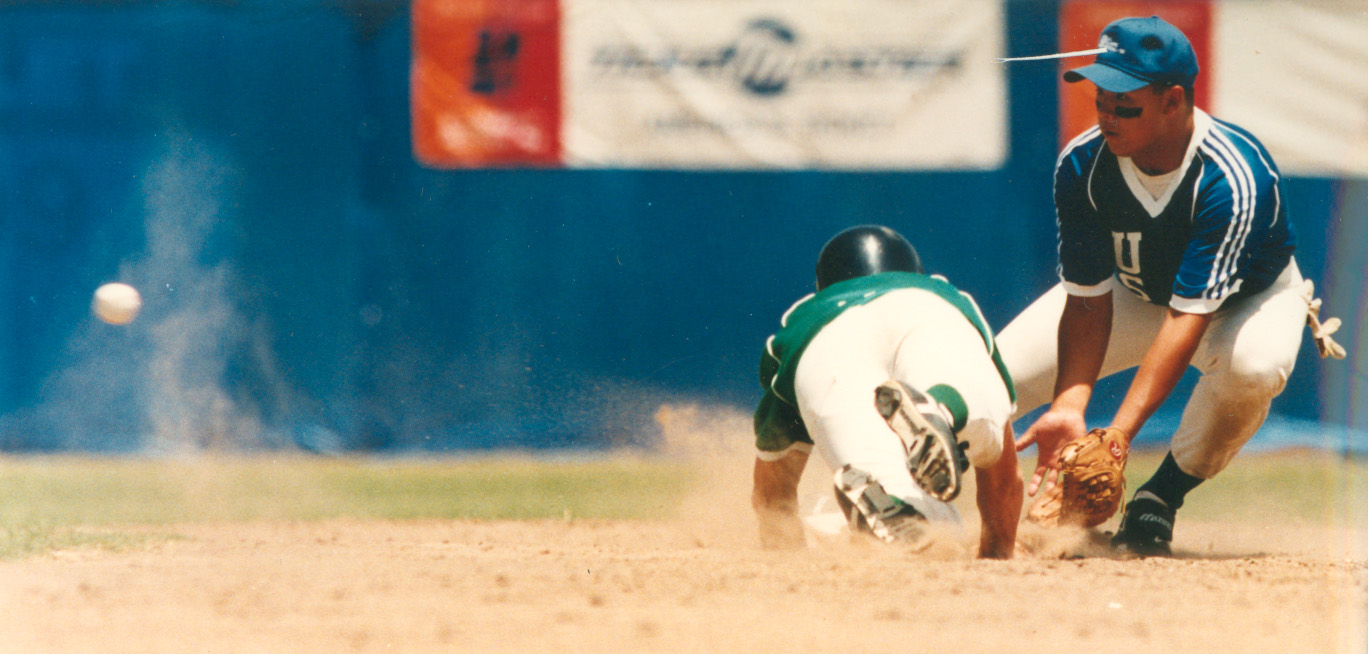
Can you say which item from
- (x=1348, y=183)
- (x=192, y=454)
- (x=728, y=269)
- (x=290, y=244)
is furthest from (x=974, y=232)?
(x=192, y=454)

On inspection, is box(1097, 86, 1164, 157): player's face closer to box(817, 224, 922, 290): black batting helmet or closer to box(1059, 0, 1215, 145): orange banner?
box(817, 224, 922, 290): black batting helmet

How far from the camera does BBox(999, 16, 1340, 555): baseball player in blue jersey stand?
333cm

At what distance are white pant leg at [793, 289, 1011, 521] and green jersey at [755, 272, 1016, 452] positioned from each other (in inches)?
1.4

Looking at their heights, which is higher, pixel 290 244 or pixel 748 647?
pixel 748 647

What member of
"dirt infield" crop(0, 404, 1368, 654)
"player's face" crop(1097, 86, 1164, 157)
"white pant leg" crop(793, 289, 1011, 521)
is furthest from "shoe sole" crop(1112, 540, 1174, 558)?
"player's face" crop(1097, 86, 1164, 157)

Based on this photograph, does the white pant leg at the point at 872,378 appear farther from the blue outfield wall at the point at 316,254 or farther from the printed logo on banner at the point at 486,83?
the printed logo on banner at the point at 486,83

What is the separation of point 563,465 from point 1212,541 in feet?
10.6

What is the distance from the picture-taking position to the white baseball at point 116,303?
5762mm

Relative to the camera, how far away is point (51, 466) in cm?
603

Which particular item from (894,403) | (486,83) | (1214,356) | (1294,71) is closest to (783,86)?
(486,83)

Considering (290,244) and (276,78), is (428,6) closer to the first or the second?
(276,78)

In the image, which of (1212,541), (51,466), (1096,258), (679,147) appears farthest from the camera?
(679,147)

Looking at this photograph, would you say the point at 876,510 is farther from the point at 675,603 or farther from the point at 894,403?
the point at 675,603

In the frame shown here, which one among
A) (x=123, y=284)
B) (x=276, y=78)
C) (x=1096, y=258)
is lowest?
(x=123, y=284)
